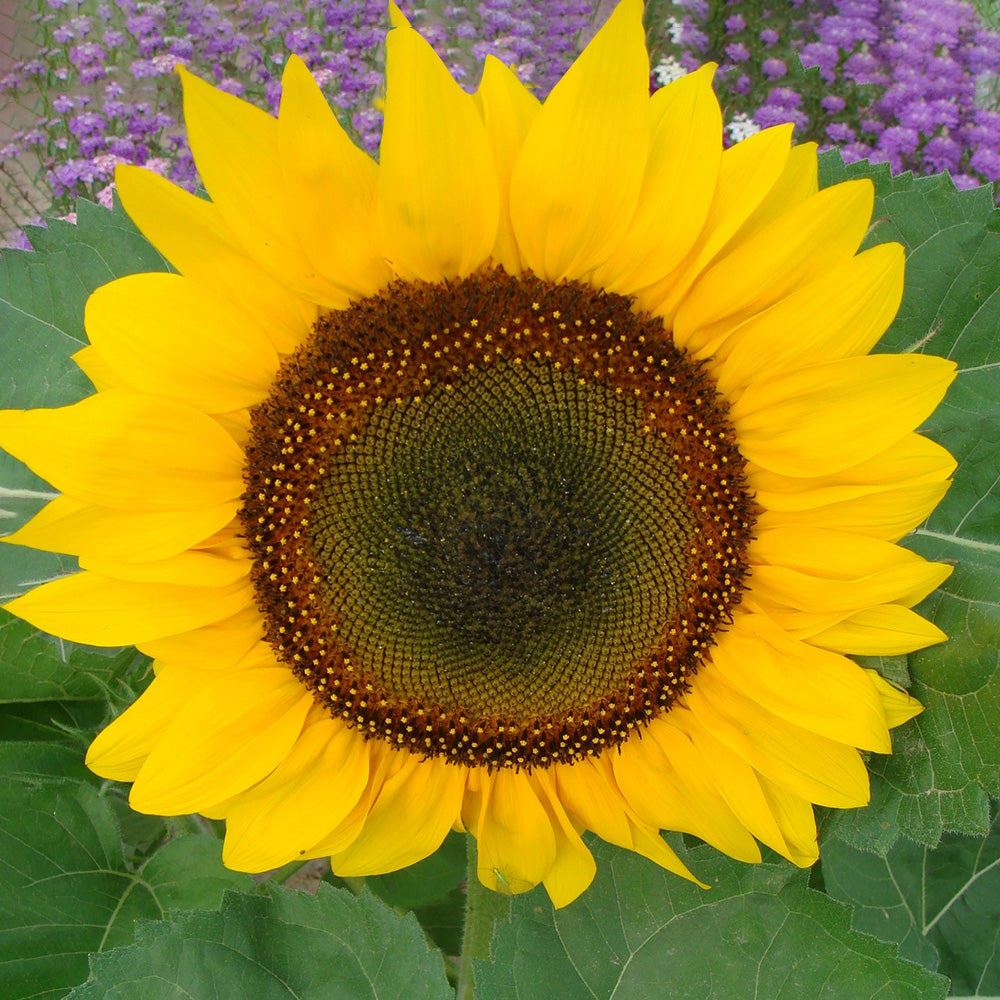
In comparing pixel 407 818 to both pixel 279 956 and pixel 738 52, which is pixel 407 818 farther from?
pixel 738 52

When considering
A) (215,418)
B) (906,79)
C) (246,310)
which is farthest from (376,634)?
(906,79)

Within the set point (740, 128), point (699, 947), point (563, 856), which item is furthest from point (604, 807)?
point (740, 128)

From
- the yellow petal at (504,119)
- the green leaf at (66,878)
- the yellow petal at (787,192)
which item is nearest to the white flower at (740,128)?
the yellow petal at (787,192)

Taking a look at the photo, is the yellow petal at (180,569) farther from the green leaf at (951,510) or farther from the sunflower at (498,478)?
the green leaf at (951,510)

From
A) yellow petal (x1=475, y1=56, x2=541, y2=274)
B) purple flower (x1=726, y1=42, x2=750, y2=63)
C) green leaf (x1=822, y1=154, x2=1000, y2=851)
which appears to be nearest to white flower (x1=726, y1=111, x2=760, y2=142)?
purple flower (x1=726, y1=42, x2=750, y2=63)

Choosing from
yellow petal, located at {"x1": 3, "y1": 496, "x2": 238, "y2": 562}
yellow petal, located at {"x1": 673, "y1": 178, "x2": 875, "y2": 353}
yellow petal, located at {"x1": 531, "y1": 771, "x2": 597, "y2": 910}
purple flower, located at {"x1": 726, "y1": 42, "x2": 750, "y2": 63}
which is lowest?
yellow petal, located at {"x1": 531, "y1": 771, "x2": 597, "y2": 910}

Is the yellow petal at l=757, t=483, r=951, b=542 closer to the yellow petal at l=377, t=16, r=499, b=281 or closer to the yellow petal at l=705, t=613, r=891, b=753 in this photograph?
the yellow petal at l=705, t=613, r=891, b=753

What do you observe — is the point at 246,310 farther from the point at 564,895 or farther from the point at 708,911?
the point at 708,911

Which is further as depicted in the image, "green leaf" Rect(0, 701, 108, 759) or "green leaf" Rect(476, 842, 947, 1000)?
"green leaf" Rect(0, 701, 108, 759)
